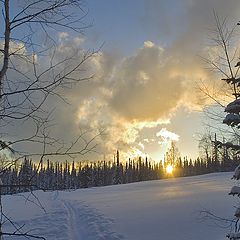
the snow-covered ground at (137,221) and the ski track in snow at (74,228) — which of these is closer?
the snow-covered ground at (137,221)

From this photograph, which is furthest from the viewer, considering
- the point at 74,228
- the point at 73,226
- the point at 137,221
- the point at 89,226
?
the point at 73,226

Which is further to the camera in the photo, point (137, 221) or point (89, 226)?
point (137, 221)

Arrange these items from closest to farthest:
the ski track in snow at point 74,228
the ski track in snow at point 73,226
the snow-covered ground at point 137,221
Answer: the snow-covered ground at point 137,221, the ski track in snow at point 73,226, the ski track in snow at point 74,228

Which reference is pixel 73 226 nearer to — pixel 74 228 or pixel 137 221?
pixel 74 228

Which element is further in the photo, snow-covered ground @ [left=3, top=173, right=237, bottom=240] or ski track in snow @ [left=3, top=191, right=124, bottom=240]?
ski track in snow @ [left=3, top=191, right=124, bottom=240]

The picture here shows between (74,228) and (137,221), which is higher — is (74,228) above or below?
below

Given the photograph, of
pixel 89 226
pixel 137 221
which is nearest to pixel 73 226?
pixel 89 226

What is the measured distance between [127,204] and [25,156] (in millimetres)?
17661

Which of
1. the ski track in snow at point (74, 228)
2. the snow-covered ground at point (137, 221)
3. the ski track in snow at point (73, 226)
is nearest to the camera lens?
the snow-covered ground at point (137, 221)

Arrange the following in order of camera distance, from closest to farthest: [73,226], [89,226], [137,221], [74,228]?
[89,226] < [74,228] < [137,221] < [73,226]

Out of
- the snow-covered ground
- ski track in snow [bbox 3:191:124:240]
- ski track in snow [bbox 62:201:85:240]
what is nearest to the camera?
the snow-covered ground

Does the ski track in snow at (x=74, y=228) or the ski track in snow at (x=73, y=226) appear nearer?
the ski track in snow at (x=73, y=226)

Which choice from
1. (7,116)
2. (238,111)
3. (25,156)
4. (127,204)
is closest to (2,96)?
(7,116)

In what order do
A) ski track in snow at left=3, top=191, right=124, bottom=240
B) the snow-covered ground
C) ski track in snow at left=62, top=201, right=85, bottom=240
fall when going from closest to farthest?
the snow-covered ground, ski track in snow at left=3, top=191, right=124, bottom=240, ski track in snow at left=62, top=201, right=85, bottom=240
